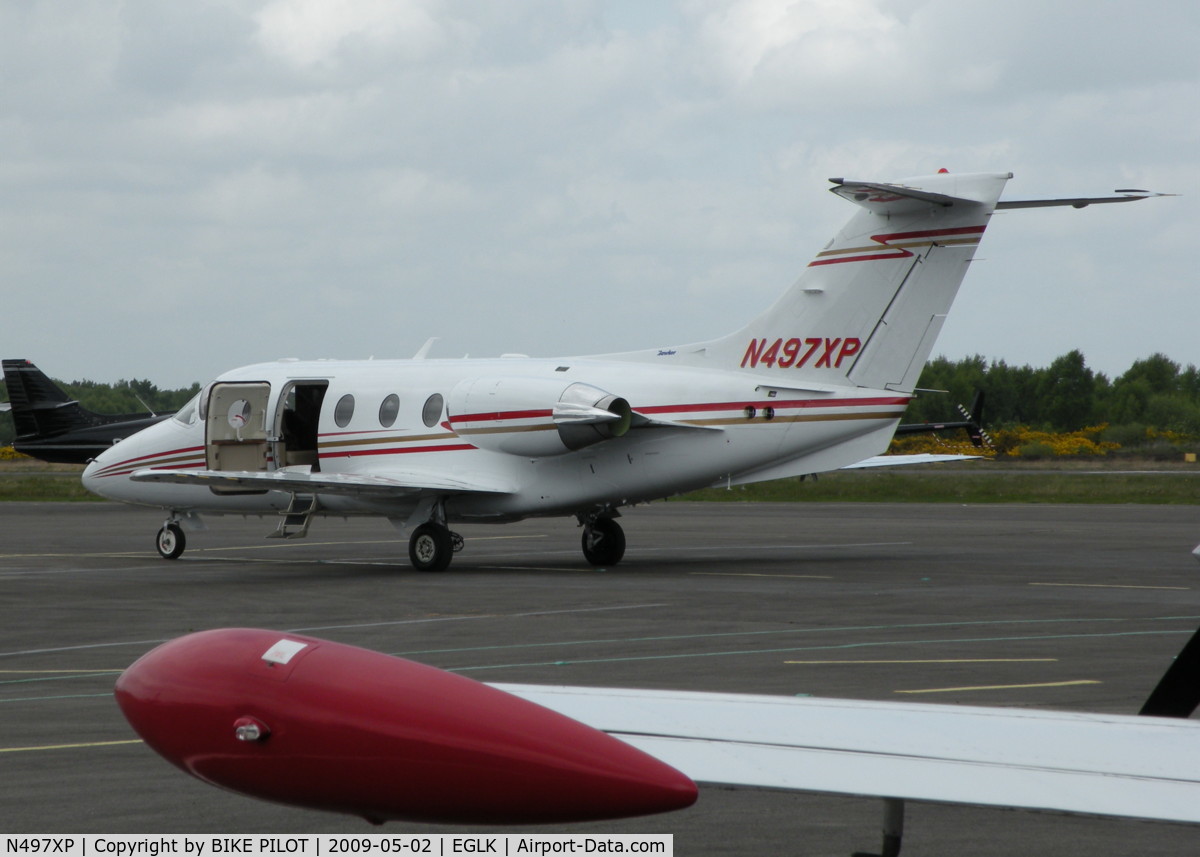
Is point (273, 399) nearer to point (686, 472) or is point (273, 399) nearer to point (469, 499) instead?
point (469, 499)

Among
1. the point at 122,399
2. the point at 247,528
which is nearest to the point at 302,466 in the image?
the point at 247,528

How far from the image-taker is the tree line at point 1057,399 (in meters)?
106

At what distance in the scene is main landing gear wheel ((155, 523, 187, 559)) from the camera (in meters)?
26.0

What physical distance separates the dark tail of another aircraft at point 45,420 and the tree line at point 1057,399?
2303 inches

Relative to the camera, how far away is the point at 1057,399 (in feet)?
363

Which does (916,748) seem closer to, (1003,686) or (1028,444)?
(1003,686)

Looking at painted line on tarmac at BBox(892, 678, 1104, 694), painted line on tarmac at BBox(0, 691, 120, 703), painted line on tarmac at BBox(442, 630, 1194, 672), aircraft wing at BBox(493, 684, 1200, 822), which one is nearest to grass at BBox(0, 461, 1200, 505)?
painted line on tarmac at BBox(442, 630, 1194, 672)

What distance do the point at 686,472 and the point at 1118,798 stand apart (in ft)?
60.7

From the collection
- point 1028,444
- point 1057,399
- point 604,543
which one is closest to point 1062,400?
point 1057,399

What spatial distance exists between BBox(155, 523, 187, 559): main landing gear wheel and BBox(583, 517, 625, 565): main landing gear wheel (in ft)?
25.3

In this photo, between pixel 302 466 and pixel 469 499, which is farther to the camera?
pixel 302 466

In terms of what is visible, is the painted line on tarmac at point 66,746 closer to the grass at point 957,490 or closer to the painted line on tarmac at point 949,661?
the painted line on tarmac at point 949,661

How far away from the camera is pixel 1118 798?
335 centimetres

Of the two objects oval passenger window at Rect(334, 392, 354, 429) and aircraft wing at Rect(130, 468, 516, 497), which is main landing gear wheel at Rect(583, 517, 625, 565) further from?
oval passenger window at Rect(334, 392, 354, 429)
